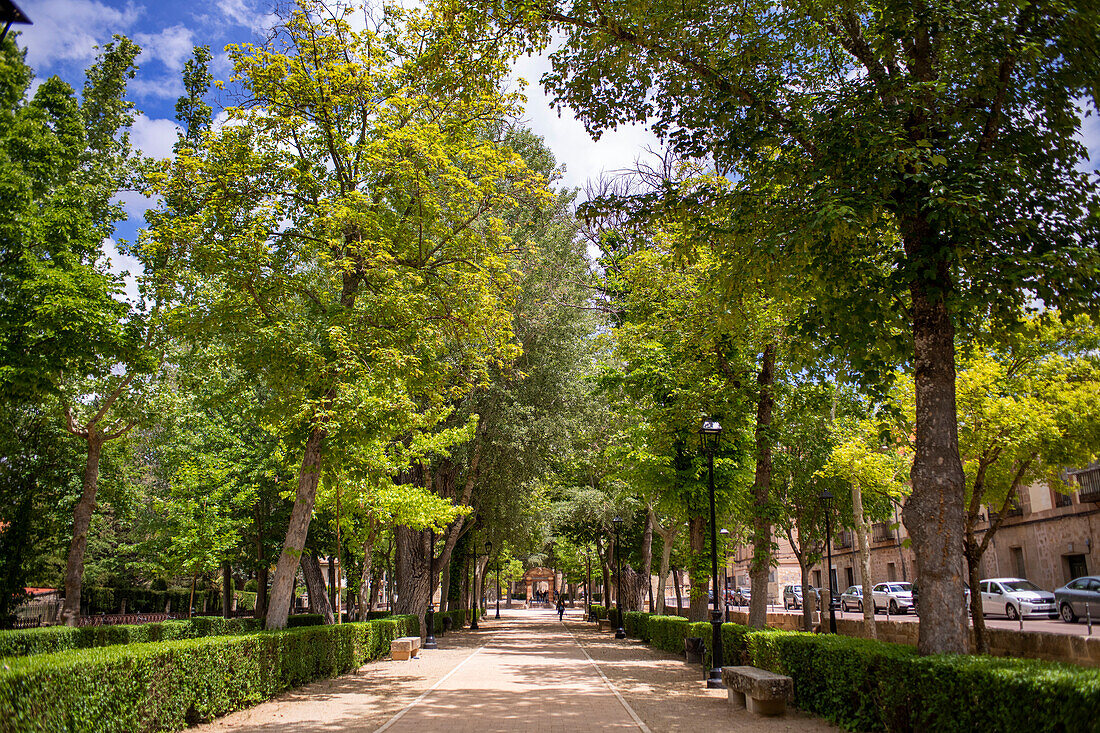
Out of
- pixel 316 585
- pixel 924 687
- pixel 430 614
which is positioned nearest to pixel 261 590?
pixel 316 585

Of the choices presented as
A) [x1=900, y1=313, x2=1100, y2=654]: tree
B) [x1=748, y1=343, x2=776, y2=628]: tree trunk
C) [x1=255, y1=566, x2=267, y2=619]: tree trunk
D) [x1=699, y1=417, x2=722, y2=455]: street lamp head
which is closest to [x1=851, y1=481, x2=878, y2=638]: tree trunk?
[x1=900, y1=313, x2=1100, y2=654]: tree

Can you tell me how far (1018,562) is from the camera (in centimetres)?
2978

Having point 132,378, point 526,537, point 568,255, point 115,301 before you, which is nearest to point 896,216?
point 568,255

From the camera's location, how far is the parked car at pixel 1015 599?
22297 mm

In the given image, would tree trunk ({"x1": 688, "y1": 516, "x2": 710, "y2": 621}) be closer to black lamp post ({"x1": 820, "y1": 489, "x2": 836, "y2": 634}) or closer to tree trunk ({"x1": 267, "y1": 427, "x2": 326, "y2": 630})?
black lamp post ({"x1": 820, "y1": 489, "x2": 836, "y2": 634})

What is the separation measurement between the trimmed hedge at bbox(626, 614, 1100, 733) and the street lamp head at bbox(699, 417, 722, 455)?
373 cm

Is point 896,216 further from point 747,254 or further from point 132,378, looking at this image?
point 132,378

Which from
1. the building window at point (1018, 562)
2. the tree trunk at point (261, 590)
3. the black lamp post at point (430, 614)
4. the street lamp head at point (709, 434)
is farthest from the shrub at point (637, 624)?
the building window at point (1018, 562)

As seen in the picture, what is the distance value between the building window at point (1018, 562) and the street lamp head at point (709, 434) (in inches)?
874

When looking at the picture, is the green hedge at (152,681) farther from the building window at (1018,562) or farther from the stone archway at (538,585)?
the stone archway at (538,585)

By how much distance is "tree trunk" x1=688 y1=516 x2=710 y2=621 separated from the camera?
685 inches

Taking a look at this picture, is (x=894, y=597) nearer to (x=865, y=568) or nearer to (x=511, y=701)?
(x=865, y=568)

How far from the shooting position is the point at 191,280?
18344 mm

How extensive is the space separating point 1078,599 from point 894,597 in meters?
13.1
